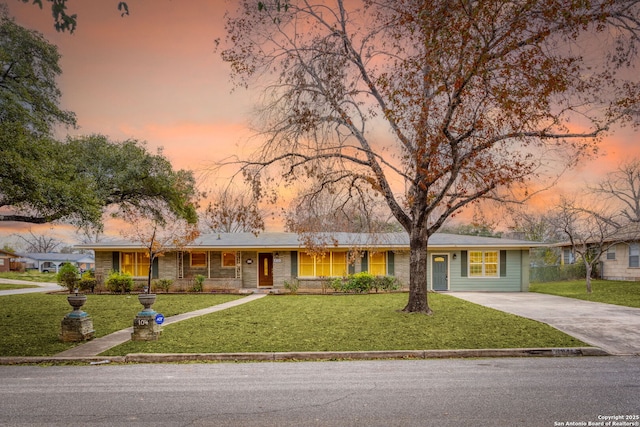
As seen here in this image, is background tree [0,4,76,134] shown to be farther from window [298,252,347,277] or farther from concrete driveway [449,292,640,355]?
concrete driveway [449,292,640,355]

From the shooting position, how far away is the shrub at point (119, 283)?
25062mm

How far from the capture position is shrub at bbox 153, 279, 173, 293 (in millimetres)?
25609

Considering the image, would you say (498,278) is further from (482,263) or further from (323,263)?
(323,263)

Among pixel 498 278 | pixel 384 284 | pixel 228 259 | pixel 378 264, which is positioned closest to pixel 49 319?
pixel 228 259

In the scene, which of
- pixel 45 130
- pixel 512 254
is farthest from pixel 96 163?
pixel 512 254

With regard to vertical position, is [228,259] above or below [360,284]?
above

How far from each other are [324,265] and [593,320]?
15.3 metres

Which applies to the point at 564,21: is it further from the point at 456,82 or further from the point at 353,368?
the point at 353,368

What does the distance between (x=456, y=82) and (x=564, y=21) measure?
2.94 m

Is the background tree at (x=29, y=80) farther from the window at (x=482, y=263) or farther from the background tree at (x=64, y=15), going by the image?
the window at (x=482, y=263)

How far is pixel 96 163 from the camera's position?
67.8 feet

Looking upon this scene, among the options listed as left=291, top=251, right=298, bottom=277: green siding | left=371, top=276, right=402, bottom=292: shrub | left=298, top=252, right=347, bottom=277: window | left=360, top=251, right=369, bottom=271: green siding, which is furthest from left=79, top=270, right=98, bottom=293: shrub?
left=371, top=276, right=402, bottom=292: shrub

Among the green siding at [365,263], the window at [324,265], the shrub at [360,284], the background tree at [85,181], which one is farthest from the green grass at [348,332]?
the window at [324,265]

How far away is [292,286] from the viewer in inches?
970
